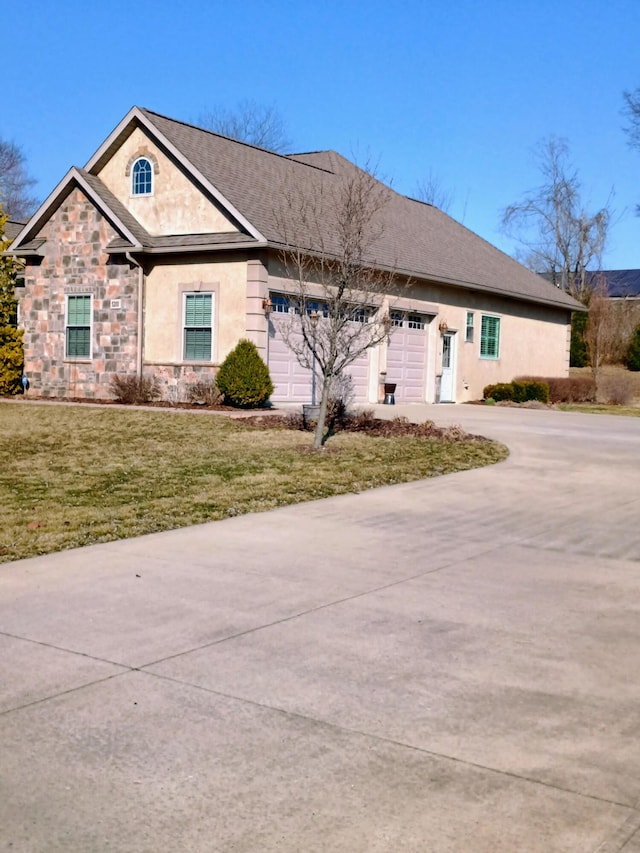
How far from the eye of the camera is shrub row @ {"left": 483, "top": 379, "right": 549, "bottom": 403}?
2865cm

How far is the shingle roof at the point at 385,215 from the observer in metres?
22.1

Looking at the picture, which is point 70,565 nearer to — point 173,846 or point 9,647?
point 9,647

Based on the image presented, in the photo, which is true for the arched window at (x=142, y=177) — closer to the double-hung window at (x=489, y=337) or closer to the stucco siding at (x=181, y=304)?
the stucco siding at (x=181, y=304)

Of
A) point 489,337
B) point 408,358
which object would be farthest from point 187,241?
point 489,337

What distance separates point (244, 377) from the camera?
20047mm

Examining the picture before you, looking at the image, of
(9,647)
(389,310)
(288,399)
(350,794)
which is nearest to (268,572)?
(9,647)

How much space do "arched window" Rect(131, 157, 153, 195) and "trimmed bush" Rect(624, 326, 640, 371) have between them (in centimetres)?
2825

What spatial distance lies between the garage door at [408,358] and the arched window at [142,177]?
6802 millimetres

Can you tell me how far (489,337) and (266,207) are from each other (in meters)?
9.86

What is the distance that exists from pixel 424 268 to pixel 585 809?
22.3 m

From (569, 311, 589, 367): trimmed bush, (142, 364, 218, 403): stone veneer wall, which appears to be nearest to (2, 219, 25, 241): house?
(142, 364, 218, 403): stone veneer wall

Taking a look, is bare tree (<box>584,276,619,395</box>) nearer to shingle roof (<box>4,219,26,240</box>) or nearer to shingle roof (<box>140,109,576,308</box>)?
shingle roof (<box>140,109,576,308</box>)

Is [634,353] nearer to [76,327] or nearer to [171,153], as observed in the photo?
[171,153]

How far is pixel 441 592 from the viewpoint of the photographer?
662 centimetres
